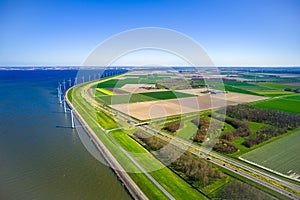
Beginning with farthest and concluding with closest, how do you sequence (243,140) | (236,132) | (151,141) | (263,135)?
(236,132)
(263,135)
(243,140)
(151,141)

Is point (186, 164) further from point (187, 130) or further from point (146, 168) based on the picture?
point (187, 130)

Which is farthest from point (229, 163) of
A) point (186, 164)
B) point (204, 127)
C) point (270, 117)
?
point (270, 117)

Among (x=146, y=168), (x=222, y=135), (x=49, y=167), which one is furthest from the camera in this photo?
(x=222, y=135)

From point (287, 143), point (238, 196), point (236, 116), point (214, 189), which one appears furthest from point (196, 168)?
point (236, 116)

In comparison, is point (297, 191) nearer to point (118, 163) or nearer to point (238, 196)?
point (238, 196)

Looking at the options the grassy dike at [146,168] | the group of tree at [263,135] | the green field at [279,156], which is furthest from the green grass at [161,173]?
the group of tree at [263,135]

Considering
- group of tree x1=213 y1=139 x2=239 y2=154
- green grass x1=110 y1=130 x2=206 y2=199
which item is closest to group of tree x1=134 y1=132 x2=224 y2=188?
green grass x1=110 y1=130 x2=206 y2=199
